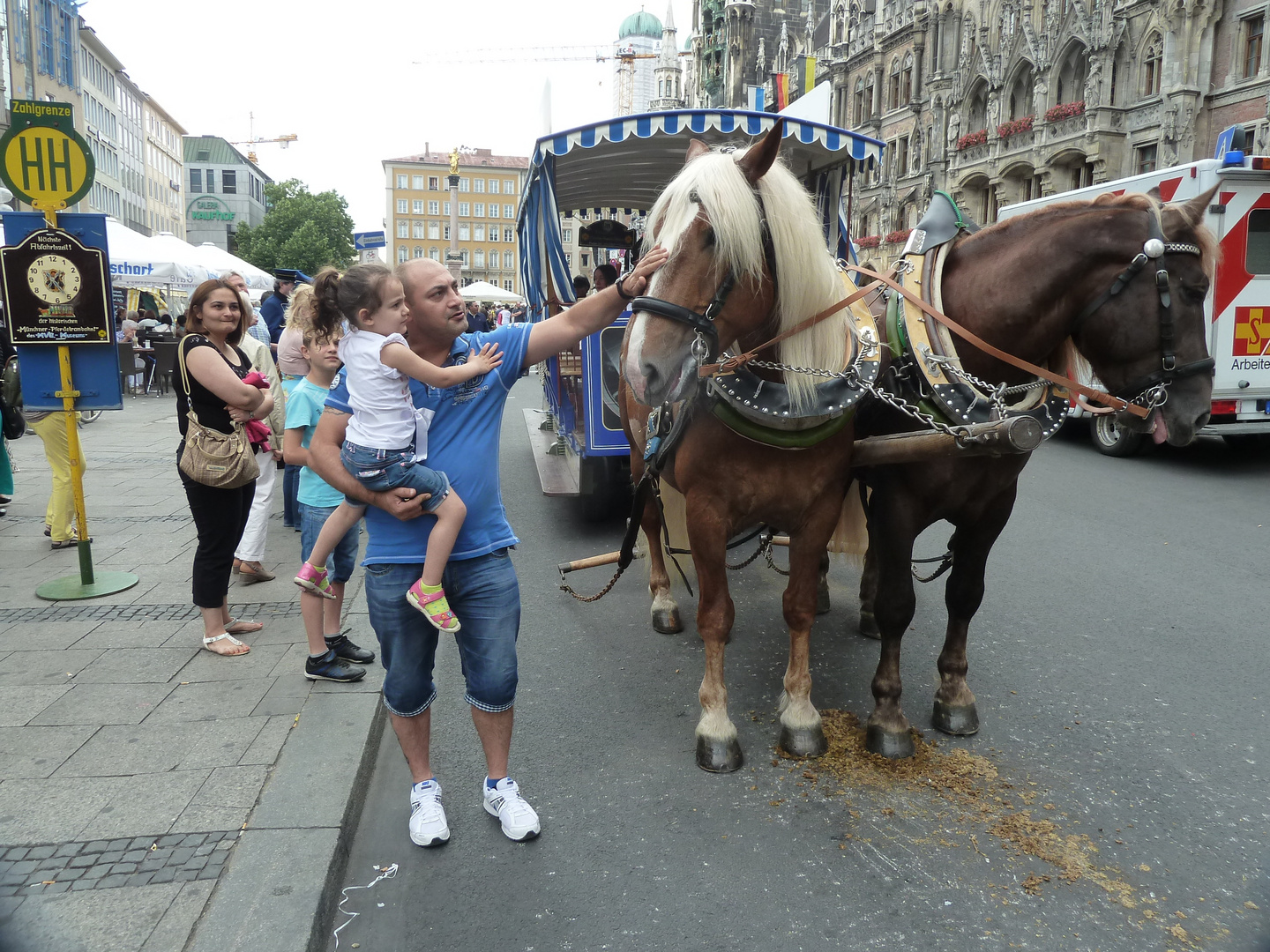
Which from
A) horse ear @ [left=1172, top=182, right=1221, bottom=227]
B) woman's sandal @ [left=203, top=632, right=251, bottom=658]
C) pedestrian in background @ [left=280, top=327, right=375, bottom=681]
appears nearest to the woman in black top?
woman's sandal @ [left=203, top=632, right=251, bottom=658]

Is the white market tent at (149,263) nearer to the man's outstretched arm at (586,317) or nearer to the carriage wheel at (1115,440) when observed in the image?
the man's outstretched arm at (586,317)

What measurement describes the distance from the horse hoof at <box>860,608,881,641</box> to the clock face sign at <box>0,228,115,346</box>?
15.7 feet

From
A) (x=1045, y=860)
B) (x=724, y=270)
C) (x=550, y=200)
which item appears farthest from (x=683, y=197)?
(x=550, y=200)

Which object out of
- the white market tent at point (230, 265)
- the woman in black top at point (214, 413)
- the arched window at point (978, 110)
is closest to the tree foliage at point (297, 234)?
the arched window at point (978, 110)

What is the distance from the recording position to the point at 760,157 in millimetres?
2639

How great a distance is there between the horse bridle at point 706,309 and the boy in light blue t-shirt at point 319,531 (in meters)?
1.97

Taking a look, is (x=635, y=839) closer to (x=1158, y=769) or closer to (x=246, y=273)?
(x=1158, y=769)

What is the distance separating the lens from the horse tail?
4141 millimetres

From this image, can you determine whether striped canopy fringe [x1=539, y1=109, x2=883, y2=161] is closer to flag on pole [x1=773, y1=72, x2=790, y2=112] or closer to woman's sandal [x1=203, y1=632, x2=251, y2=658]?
flag on pole [x1=773, y1=72, x2=790, y2=112]

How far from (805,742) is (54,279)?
4.97m

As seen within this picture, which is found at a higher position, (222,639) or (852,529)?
(852,529)

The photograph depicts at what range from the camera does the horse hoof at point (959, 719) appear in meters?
3.48

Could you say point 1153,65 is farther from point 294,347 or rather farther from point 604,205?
point 294,347

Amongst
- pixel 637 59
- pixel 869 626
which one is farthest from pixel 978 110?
pixel 637 59
